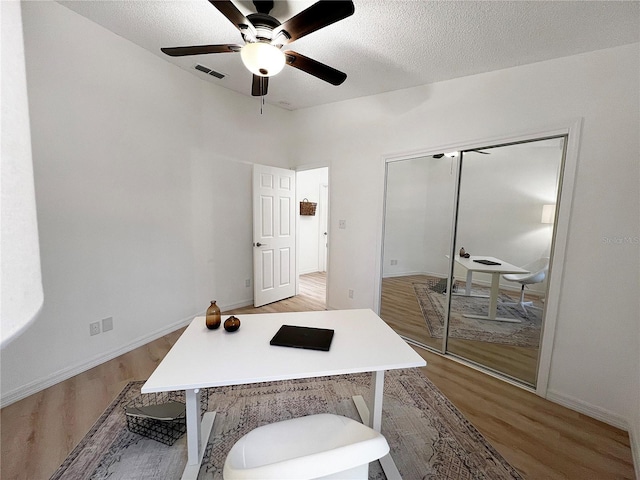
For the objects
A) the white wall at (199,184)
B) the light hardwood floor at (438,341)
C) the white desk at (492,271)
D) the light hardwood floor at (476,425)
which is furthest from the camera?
the white desk at (492,271)

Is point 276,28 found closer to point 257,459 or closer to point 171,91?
point 171,91

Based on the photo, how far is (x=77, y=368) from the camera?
2.20 metres

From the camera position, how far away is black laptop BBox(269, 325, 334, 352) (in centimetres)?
141

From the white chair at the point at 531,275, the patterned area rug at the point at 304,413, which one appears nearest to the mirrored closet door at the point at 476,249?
the white chair at the point at 531,275

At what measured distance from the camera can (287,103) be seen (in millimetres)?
3592

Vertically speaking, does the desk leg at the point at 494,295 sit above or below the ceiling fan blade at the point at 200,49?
below

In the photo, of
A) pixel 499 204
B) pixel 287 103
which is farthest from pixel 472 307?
pixel 287 103

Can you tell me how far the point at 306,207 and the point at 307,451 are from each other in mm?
5080

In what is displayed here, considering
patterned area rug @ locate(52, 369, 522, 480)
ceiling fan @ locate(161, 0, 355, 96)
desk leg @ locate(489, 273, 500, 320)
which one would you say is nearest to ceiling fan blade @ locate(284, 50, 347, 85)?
ceiling fan @ locate(161, 0, 355, 96)

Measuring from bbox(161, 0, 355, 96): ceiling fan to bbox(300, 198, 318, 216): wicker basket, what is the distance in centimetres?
396

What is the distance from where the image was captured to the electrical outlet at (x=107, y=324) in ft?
7.77

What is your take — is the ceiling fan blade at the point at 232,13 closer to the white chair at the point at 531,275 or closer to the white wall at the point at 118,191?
the white wall at the point at 118,191

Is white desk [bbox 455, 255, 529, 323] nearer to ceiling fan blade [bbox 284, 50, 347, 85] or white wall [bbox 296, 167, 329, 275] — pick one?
ceiling fan blade [bbox 284, 50, 347, 85]

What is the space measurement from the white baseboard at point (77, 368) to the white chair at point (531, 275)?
3.37 meters
